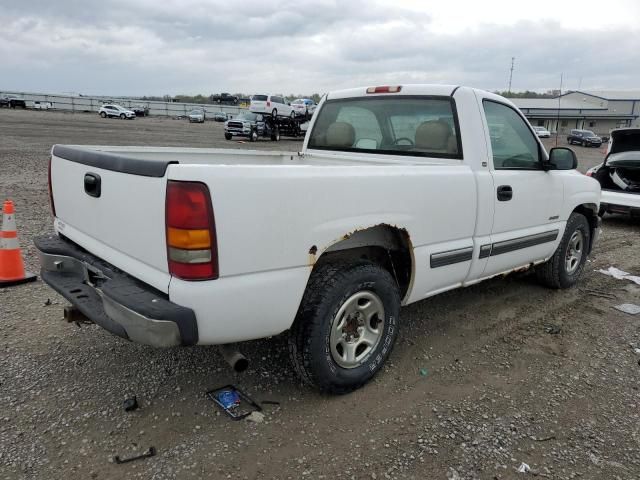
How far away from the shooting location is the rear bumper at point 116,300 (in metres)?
2.35

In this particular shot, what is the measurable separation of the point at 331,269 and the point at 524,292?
3.07 meters

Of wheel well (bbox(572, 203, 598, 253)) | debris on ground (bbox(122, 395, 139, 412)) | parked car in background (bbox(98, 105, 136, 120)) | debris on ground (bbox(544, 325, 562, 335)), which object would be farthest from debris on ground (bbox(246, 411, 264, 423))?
parked car in background (bbox(98, 105, 136, 120))

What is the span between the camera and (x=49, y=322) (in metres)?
4.02

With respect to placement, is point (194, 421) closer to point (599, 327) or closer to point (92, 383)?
point (92, 383)

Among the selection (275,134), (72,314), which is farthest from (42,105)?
(72,314)

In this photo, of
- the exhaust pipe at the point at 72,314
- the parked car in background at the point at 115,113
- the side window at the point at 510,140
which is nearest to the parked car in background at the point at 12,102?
the parked car in background at the point at 115,113

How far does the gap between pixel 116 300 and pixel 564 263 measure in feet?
14.4

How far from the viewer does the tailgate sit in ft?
8.01

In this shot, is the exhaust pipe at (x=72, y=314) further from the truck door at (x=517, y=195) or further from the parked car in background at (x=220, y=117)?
the parked car in background at (x=220, y=117)

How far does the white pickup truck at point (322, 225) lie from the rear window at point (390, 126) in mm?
12

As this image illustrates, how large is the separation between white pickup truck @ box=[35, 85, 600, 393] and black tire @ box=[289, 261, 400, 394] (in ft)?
0.03

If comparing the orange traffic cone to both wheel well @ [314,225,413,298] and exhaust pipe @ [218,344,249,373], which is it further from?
wheel well @ [314,225,413,298]

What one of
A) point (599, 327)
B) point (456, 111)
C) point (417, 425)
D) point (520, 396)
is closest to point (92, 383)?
point (417, 425)

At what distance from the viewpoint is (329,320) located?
2.88m
